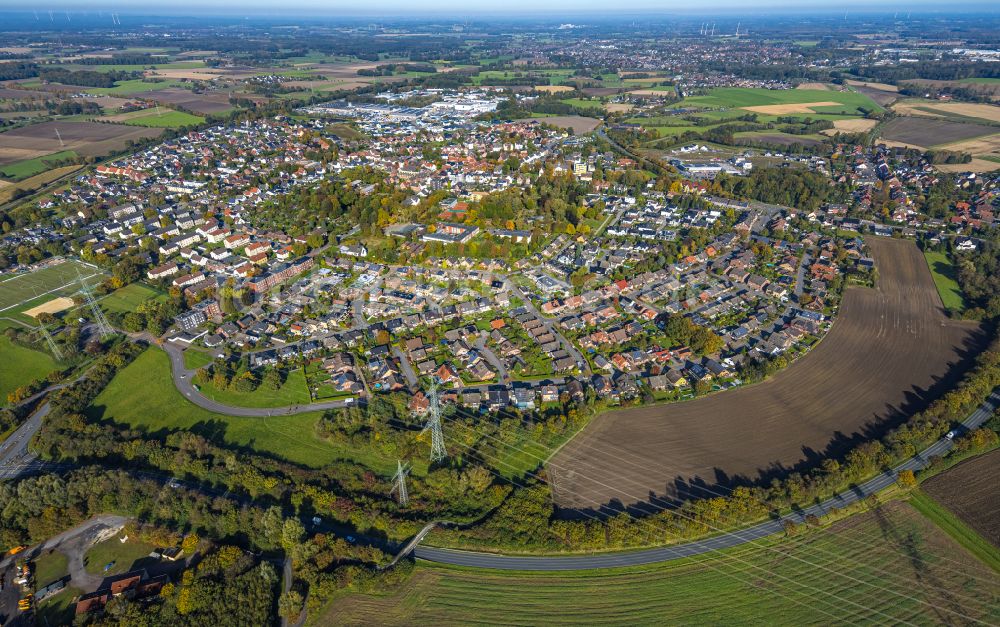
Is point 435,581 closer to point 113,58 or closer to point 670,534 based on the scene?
point 670,534

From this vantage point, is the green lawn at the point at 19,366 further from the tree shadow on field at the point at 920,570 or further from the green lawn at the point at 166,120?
the green lawn at the point at 166,120

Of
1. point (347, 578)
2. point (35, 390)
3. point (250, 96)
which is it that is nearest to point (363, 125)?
point (250, 96)

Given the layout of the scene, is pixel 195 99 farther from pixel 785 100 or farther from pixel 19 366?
pixel 785 100

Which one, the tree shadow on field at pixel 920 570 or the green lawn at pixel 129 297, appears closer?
the tree shadow on field at pixel 920 570

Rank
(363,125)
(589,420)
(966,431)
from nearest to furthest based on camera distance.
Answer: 1. (966,431)
2. (589,420)
3. (363,125)

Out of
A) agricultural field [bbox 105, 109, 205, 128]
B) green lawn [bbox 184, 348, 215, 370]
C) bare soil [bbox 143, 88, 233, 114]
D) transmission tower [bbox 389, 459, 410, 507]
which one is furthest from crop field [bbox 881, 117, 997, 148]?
bare soil [bbox 143, 88, 233, 114]

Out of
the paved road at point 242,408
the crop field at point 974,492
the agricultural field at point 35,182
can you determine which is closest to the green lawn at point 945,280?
the crop field at point 974,492

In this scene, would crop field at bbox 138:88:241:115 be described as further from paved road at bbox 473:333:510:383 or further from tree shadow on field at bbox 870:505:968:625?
tree shadow on field at bbox 870:505:968:625
